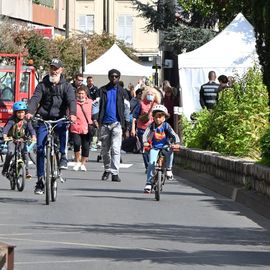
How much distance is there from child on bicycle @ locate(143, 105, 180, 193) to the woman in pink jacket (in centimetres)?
615

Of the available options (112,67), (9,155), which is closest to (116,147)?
(9,155)

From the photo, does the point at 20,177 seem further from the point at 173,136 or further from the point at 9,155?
the point at 173,136

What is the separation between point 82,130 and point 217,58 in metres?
7.39

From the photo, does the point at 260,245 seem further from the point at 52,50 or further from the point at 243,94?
the point at 52,50

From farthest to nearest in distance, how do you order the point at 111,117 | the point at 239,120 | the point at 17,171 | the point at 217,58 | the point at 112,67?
the point at 112,67
the point at 217,58
the point at 111,117
the point at 239,120
the point at 17,171

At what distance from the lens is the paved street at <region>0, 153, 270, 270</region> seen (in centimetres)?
1070

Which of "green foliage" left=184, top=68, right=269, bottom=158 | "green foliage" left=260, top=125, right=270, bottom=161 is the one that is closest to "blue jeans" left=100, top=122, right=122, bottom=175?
"green foliage" left=184, top=68, right=269, bottom=158

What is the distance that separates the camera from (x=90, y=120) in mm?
24219

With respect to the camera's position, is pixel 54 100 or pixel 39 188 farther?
pixel 39 188

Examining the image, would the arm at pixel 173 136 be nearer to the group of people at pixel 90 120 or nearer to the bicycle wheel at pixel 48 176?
the group of people at pixel 90 120

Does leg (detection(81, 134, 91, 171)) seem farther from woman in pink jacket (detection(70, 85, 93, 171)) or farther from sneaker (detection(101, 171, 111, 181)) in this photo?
sneaker (detection(101, 171, 111, 181))

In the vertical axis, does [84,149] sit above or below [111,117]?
below

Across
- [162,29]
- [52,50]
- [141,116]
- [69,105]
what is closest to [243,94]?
[141,116]

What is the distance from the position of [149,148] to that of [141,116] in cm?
611
